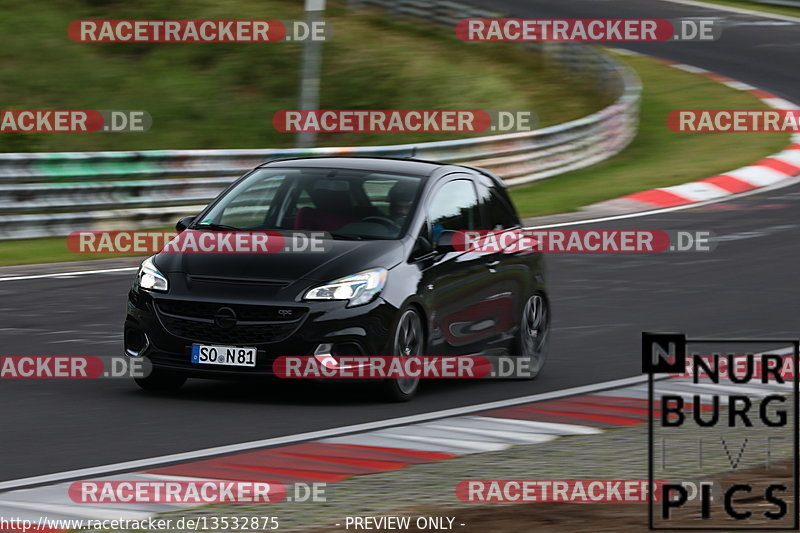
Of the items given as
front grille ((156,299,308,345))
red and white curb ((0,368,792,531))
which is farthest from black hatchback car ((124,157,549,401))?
red and white curb ((0,368,792,531))

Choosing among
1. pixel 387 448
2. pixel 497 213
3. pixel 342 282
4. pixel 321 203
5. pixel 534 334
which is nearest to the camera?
pixel 387 448

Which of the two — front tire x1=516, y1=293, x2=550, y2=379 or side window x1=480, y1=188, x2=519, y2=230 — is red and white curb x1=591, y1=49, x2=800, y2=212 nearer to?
front tire x1=516, y1=293, x2=550, y2=379

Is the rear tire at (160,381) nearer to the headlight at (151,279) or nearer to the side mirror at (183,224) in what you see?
the headlight at (151,279)

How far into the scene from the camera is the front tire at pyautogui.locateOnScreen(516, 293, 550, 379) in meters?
11.4

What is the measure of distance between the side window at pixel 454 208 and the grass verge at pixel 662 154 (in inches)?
370

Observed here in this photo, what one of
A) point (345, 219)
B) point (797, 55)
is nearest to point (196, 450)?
point (345, 219)

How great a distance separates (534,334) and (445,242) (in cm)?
164

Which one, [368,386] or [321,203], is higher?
A: [321,203]

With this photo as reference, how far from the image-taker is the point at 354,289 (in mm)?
9711

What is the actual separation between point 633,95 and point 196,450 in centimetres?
2105

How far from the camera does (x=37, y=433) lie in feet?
28.5

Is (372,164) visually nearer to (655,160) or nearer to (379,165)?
(379,165)

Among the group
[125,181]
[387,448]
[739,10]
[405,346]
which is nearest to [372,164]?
[405,346]

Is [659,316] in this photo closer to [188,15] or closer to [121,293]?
[121,293]
